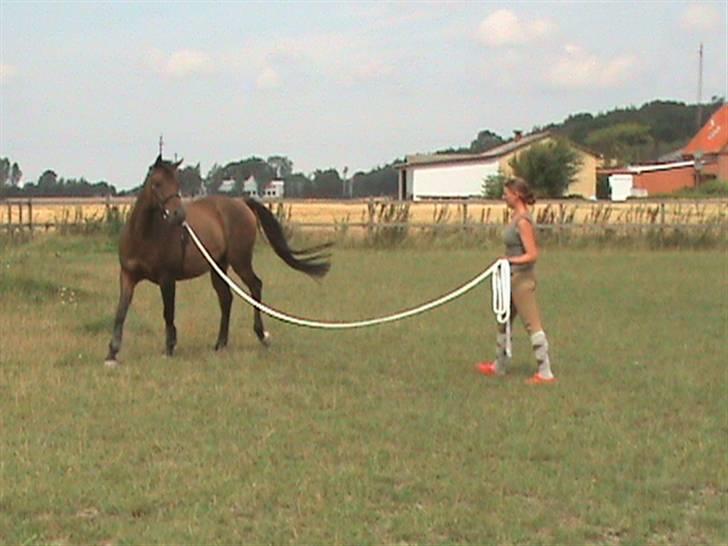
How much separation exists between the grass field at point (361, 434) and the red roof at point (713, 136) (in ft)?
242

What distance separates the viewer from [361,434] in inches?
258

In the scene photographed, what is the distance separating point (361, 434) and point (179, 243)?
3.79 meters

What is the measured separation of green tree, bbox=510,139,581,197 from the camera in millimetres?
67125

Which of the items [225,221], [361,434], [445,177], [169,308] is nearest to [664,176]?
[445,177]

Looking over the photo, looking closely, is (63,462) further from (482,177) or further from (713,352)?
(482,177)

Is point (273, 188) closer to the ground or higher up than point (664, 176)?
closer to the ground

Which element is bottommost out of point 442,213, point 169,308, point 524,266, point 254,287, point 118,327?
point 118,327

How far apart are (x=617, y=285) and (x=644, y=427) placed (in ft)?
36.6

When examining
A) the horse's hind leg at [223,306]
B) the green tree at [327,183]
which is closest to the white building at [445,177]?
the green tree at [327,183]

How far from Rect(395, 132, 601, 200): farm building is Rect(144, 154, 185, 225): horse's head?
68122 millimetres

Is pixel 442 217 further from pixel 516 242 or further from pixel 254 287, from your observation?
pixel 516 242

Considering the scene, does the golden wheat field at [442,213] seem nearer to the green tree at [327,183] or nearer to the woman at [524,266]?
the woman at [524,266]

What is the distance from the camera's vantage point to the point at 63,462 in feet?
18.9

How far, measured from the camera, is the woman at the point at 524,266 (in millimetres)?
8562
